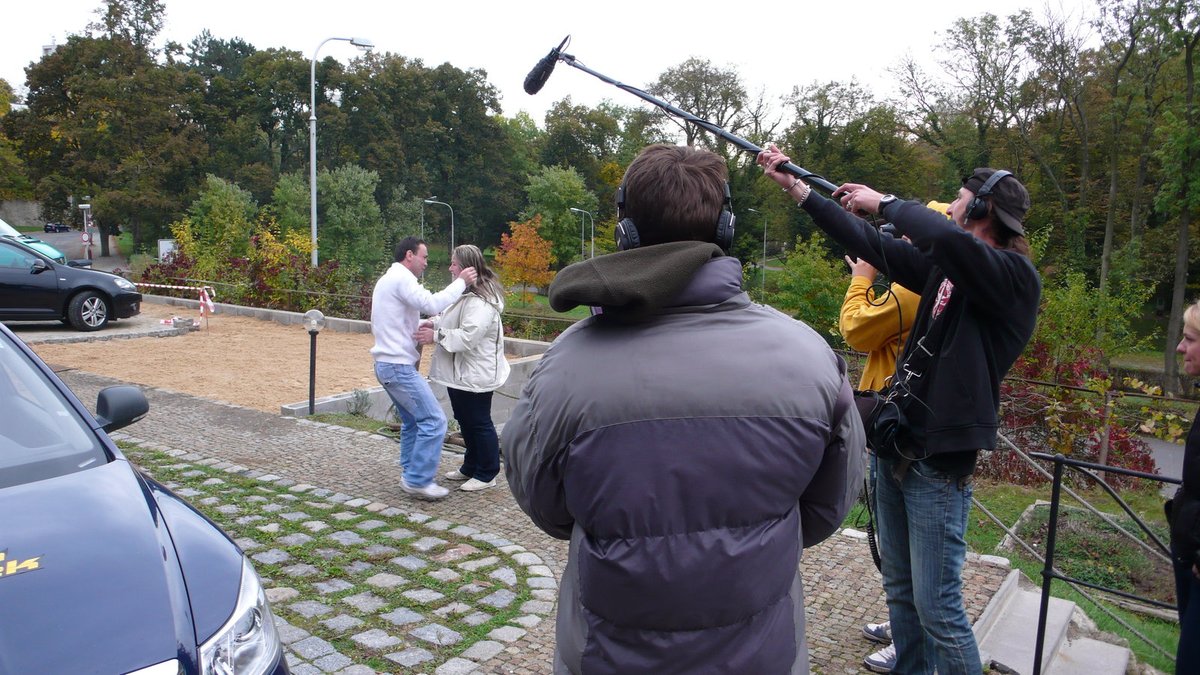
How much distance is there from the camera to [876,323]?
3.63 metres

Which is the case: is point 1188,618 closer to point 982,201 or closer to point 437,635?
point 982,201

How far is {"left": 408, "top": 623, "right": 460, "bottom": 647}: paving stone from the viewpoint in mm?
4301

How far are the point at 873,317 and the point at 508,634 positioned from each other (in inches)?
96.2

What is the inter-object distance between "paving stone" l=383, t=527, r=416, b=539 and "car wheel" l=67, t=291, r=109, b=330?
545 inches

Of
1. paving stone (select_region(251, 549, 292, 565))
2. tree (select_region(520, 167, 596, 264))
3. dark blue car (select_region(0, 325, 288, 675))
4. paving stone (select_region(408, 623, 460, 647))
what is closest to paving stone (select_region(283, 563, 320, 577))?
paving stone (select_region(251, 549, 292, 565))

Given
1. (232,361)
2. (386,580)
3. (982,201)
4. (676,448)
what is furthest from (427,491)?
(232,361)

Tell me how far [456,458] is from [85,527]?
522cm

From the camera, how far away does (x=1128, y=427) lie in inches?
439

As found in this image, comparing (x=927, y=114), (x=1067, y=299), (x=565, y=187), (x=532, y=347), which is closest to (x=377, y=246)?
(x=565, y=187)

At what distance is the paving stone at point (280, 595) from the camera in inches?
186

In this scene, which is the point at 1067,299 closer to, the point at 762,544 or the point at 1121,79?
the point at 762,544

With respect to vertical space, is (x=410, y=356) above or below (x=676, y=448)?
below

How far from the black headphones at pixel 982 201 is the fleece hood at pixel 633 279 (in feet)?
4.90

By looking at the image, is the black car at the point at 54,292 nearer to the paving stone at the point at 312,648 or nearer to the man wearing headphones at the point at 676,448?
the paving stone at the point at 312,648
